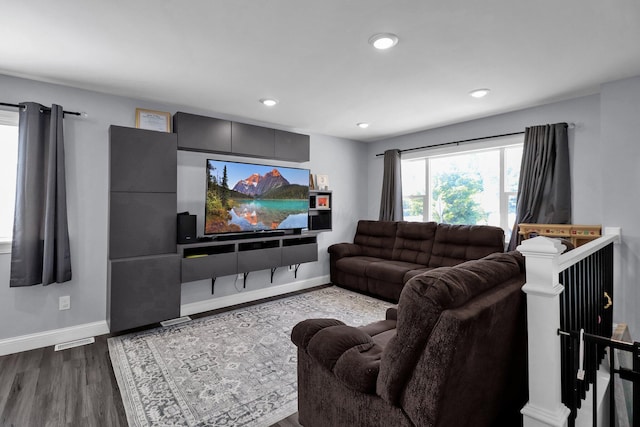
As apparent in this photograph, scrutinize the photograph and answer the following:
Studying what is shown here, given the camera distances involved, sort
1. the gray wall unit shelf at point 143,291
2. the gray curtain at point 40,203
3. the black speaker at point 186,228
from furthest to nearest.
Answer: the black speaker at point 186,228
the gray wall unit shelf at point 143,291
the gray curtain at point 40,203

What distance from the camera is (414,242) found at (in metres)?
4.57

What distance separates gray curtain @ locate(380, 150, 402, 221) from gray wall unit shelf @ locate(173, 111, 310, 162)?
144 cm

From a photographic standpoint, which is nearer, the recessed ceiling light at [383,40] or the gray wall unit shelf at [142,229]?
the recessed ceiling light at [383,40]

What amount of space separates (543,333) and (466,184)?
349 cm

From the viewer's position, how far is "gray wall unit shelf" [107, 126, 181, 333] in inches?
120

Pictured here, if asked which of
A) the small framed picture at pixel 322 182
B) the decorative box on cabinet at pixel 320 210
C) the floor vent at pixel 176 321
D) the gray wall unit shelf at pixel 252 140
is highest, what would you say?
the gray wall unit shelf at pixel 252 140

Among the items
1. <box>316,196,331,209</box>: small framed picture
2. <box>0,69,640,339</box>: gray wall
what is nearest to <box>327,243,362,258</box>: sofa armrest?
<box>316,196,331,209</box>: small framed picture

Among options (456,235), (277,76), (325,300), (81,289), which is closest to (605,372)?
(456,235)

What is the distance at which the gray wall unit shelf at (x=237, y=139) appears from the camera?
3508 mm

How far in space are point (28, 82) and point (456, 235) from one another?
4.83 m

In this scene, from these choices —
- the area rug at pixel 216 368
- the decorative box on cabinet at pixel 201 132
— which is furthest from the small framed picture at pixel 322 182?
the area rug at pixel 216 368

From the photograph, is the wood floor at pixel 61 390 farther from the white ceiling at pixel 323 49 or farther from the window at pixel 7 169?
the white ceiling at pixel 323 49

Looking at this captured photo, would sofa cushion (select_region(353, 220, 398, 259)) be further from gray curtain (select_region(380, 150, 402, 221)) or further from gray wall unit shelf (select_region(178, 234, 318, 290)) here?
gray wall unit shelf (select_region(178, 234, 318, 290))

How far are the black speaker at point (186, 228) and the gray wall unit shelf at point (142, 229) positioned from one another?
0.07 m
